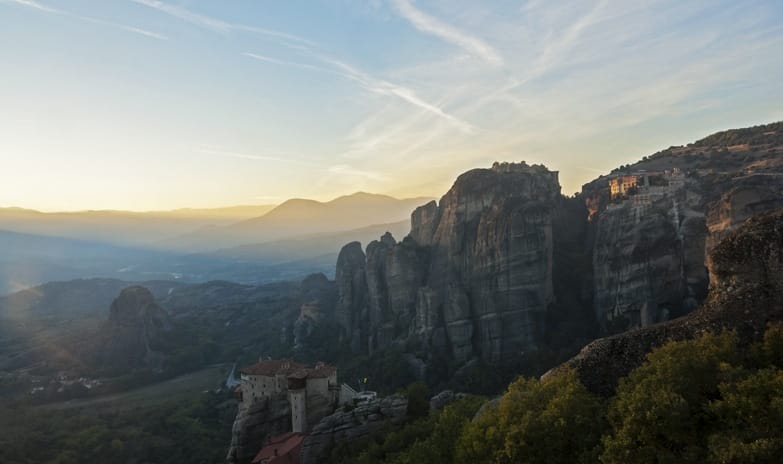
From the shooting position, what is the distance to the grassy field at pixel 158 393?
89.2m

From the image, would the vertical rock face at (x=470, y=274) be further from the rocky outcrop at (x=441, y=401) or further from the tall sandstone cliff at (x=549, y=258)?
the rocky outcrop at (x=441, y=401)

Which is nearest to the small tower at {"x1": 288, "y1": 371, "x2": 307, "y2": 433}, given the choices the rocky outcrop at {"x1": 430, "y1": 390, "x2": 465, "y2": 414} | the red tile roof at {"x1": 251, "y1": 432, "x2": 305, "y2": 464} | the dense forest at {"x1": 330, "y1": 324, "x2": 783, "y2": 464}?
the red tile roof at {"x1": 251, "y1": 432, "x2": 305, "y2": 464}

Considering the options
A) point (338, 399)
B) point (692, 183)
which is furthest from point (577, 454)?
point (692, 183)

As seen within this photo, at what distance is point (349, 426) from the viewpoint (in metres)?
42.4

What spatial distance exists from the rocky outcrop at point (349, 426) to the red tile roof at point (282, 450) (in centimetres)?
178

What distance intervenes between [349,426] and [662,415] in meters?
30.3

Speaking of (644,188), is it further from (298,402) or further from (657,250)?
(298,402)

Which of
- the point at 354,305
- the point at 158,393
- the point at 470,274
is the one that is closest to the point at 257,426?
the point at 470,274

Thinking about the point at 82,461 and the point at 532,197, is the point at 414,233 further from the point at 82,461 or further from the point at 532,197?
the point at 82,461

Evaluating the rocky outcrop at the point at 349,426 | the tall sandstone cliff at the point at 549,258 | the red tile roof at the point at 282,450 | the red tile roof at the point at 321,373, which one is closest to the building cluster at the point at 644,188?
the tall sandstone cliff at the point at 549,258

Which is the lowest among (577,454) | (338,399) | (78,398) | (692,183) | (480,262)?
(78,398)

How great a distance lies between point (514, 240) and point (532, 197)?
1331cm

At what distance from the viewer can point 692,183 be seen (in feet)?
229

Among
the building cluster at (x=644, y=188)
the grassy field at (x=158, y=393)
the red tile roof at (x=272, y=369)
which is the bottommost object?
the grassy field at (x=158, y=393)
